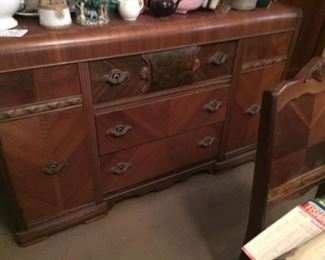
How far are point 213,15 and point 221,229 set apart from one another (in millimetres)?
1052

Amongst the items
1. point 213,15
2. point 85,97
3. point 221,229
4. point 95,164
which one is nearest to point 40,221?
point 95,164

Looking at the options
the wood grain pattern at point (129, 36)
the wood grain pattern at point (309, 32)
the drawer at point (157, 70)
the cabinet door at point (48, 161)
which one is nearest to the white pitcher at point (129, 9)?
the wood grain pattern at point (129, 36)

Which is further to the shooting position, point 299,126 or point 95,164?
point 95,164

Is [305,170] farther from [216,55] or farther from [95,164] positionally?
[95,164]

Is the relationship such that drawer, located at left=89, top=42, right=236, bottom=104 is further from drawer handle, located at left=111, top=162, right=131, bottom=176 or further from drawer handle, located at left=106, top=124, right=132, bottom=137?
drawer handle, located at left=111, top=162, right=131, bottom=176

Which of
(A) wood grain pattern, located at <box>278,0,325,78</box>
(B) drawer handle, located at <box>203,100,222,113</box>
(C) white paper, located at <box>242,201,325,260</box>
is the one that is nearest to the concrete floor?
(B) drawer handle, located at <box>203,100,222,113</box>

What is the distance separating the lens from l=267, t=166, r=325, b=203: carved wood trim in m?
0.85

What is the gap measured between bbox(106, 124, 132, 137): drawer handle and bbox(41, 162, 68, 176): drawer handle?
9.2 inches

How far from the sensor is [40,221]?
52.9 inches

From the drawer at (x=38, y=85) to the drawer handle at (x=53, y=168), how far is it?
0.30 meters

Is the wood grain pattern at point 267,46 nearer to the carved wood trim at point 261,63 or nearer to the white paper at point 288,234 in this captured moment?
the carved wood trim at point 261,63

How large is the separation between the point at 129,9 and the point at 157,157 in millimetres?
722

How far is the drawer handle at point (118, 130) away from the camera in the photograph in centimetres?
127

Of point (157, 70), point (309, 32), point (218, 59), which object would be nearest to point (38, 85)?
point (157, 70)
